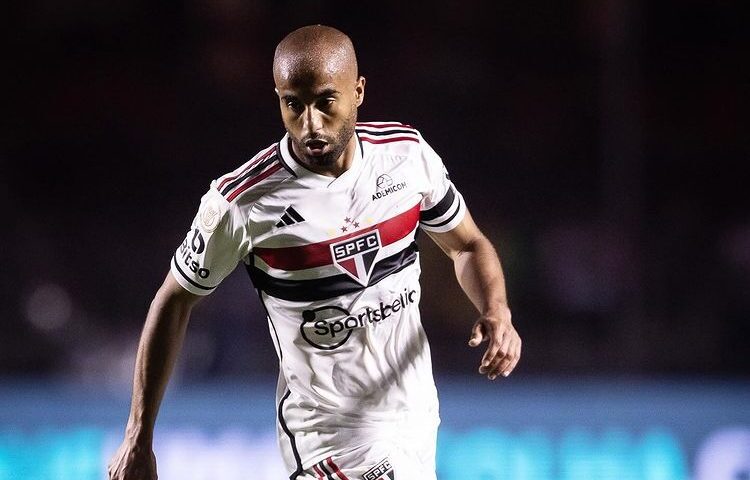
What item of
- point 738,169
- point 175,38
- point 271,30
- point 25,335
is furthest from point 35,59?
point 738,169

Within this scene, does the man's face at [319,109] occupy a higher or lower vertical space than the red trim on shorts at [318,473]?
higher

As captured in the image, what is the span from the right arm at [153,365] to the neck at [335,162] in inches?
17.6

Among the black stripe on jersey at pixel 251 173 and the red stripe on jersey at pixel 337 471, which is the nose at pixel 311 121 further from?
the red stripe on jersey at pixel 337 471

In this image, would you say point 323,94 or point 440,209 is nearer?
point 323,94

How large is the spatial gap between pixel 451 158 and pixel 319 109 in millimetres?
6936

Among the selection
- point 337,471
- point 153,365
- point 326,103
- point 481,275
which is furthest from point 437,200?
point 153,365

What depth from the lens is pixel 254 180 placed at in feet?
9.53

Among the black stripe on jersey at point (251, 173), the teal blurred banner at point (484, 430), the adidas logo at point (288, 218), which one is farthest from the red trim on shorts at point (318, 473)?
the teal blurred banner at point (484, 430)

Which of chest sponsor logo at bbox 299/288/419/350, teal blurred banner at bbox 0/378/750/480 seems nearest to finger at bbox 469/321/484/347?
chest sponsor logo at bbox 299/288/419/350

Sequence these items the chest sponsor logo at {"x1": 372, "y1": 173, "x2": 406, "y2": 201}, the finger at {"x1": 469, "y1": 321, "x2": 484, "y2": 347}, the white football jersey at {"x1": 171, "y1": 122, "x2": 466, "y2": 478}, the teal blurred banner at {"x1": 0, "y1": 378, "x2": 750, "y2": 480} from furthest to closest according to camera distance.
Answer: the teal blurred banner at {"x1": 0, "y1": 378, "x2": 750, "y2": 480} < the chest sponsor logo at {"x1": 372, "y1": 173, "x2": 406, "y2": 201} < the white football jersey at {"x1": 171, "y1": 122, "x2": 466, "y2": 478} < the finger at {"x1": 469, "y1": 321, "x2": 484, "y2": 347}

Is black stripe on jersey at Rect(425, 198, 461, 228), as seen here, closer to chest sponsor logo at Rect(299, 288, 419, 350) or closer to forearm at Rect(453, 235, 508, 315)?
forearm at Rect(453, 235, 508, 315)

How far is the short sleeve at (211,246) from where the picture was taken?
2871mm

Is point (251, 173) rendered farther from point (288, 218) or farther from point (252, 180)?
point (288, 218)

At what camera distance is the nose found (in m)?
2.78
